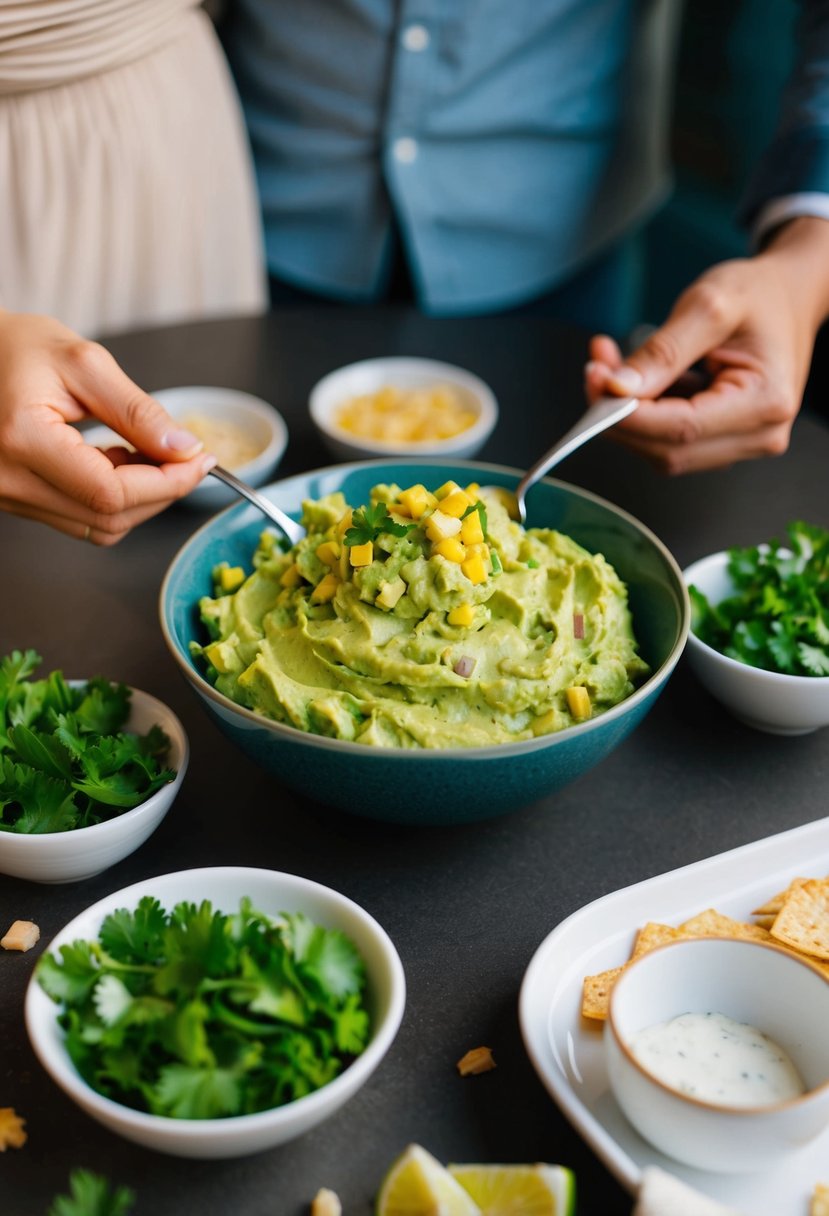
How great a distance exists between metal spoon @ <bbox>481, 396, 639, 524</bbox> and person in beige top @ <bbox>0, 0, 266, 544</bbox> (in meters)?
0.57

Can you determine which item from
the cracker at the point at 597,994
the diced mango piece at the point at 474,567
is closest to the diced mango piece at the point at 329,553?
the diced mango piece at the point at 474,567

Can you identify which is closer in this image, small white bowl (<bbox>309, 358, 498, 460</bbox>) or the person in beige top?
the person in beige top

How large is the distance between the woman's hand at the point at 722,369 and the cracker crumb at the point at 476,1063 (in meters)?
1.31

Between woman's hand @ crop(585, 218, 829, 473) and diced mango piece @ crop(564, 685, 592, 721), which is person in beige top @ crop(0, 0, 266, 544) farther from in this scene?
woman's hand @ crop(585, 218, 829, 473)

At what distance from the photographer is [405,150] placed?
3.19 meters

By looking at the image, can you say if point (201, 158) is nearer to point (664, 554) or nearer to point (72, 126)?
point (72, 126)

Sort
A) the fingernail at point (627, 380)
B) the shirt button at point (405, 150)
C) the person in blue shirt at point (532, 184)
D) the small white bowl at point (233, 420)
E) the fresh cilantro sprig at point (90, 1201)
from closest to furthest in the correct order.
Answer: the fresh cilantro sprig at point (90, 1201)
the fingernail at point (627, 380)
the person in blue shirt at point (532, 184)
the small white bowl at point (233, 420)
the shirt button at point (405, 150)

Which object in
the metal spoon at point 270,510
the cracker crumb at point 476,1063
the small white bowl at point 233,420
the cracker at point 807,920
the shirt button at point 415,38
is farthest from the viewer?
the shirt button at point 415,38

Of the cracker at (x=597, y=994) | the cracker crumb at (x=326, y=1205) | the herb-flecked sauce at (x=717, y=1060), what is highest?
the herb-flecked sauce at (x=717, y=1060)

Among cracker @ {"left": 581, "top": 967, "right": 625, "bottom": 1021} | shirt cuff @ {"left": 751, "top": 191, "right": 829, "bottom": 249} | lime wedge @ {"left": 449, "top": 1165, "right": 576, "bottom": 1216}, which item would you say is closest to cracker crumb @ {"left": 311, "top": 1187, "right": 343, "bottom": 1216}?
lime wedge @ {"left": 449, "top": 1165, "right": 576, "bottom": 1216}

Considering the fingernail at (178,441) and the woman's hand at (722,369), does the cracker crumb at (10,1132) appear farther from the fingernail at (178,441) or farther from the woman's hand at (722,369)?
the woman's hand at (722,369)

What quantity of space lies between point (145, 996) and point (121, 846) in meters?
0.35

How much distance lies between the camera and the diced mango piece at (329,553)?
1.79 meters

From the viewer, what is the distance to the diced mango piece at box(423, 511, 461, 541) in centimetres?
169
